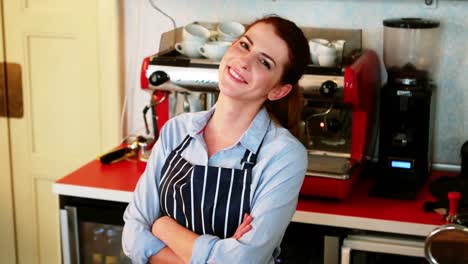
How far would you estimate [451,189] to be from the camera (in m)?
2.50

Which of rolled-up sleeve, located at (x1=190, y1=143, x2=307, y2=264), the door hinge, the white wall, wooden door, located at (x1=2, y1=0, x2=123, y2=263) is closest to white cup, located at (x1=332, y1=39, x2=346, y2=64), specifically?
the white wall

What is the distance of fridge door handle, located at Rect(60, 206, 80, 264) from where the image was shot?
259 centimetres

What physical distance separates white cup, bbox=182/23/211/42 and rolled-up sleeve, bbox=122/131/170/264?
30.7 inches

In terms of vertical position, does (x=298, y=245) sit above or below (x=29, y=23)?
below

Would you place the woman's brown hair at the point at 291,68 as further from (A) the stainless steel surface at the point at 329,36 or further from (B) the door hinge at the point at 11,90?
(B) the door hinge at the point at 11,90

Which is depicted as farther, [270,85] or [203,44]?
[203,44]

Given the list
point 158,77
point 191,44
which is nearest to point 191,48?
point 191,44

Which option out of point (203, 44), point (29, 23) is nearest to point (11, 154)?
point (29, 23)

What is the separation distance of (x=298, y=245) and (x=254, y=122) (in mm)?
707

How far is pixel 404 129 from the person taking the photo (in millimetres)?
2531

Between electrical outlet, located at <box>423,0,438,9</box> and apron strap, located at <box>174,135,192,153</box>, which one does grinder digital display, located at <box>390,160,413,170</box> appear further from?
apron strap, located at <box>174,135,192,153</box>

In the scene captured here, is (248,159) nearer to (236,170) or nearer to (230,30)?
(236,170)

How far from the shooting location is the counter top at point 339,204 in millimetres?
2305

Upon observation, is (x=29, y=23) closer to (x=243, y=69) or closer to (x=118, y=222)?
(x=118, y=222)
